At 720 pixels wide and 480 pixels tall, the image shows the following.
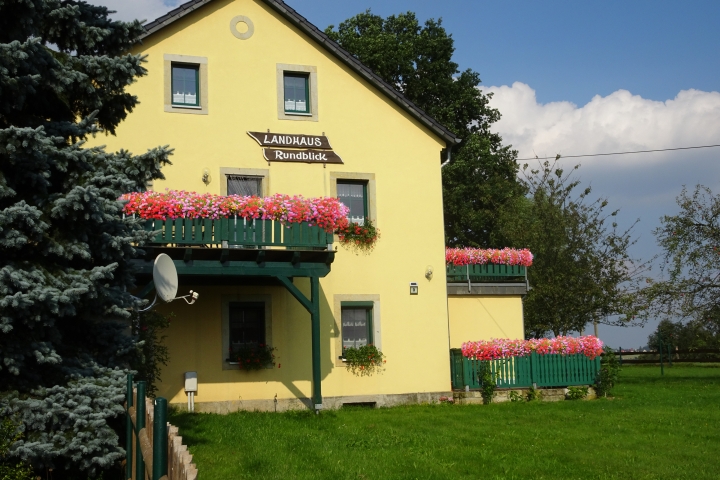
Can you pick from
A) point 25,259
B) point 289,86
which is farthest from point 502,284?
point 25,259

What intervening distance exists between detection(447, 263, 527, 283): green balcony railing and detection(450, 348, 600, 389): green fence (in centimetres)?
259

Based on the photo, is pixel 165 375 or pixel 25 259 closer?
pixel 25 259

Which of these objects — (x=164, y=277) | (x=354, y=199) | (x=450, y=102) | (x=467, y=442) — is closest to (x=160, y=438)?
(x=164, y=277)

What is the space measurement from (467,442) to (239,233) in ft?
20.8

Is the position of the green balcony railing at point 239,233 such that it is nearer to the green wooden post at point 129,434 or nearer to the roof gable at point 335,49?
the roof gable at point 335,49

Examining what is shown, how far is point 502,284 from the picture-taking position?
2244cm

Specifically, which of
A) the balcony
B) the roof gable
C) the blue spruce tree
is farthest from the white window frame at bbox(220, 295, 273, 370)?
the blue spruce tree

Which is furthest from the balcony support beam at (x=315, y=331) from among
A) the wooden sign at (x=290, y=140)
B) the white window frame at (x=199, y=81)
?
the white window frame at (x=199, y=81)

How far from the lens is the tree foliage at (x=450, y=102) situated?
1404 inches

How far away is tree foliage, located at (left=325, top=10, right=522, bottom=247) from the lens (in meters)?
35.7

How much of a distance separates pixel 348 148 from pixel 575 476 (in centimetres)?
1096

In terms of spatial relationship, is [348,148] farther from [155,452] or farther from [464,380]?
[155,452]

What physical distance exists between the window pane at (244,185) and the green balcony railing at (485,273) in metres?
5.92

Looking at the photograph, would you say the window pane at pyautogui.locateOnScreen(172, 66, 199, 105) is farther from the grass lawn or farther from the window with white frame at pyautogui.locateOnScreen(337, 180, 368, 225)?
the grass lawn
